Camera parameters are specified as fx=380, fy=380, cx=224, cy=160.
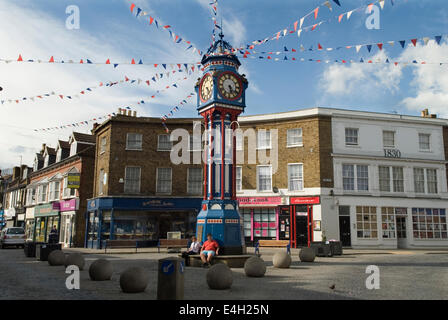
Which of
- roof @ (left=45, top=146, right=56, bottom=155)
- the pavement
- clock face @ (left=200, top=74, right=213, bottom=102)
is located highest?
roof @ (left=45, top=146, right=56, bottom=155)

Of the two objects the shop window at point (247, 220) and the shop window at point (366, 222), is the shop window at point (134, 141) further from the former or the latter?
the shop window at point (366, 222)

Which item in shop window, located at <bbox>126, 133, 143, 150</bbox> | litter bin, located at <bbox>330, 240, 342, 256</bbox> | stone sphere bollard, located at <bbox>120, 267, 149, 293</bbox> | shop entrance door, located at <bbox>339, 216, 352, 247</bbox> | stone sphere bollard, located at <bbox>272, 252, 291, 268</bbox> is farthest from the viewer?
shop window, located at <bbox>126, 133, 143, 150</bbox>

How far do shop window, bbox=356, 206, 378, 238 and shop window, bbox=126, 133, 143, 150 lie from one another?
1637 cm

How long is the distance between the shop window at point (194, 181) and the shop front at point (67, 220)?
9295 mm

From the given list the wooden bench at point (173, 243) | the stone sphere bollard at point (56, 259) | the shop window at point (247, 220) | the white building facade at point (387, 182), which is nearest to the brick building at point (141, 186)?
the shop window at point (247, 220)

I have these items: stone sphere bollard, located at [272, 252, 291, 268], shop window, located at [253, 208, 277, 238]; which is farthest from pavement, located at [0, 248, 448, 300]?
shop window, located at [253, 208, 277, 238]

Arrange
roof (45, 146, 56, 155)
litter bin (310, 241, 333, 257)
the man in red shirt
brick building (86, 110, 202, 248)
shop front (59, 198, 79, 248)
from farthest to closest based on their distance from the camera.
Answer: roof (45, 146, 56, 155), shop front (59, 198, 79, 248), brick building (86, 110, 202, 248), litter bin (310, 241, 333, 257), the man in red shirt

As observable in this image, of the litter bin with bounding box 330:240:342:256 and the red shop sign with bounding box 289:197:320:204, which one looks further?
the red shop sign with bounding box 289:197:320:204

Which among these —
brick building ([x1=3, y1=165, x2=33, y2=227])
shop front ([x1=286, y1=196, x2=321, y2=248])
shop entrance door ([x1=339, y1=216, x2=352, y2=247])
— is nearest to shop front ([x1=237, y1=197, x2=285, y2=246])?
shop front ([x1=286, y1=196, x2=321, y2=248])

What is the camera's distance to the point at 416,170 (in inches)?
1097

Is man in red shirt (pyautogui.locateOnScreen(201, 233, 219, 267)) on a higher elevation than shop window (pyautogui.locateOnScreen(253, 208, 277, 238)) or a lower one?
lower

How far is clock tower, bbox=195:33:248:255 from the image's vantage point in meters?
14.4

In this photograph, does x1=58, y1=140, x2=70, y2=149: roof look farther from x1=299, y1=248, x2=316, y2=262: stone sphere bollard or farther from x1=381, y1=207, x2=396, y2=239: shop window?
x1=381, y1=207, x2=396, y2=239: shop window
